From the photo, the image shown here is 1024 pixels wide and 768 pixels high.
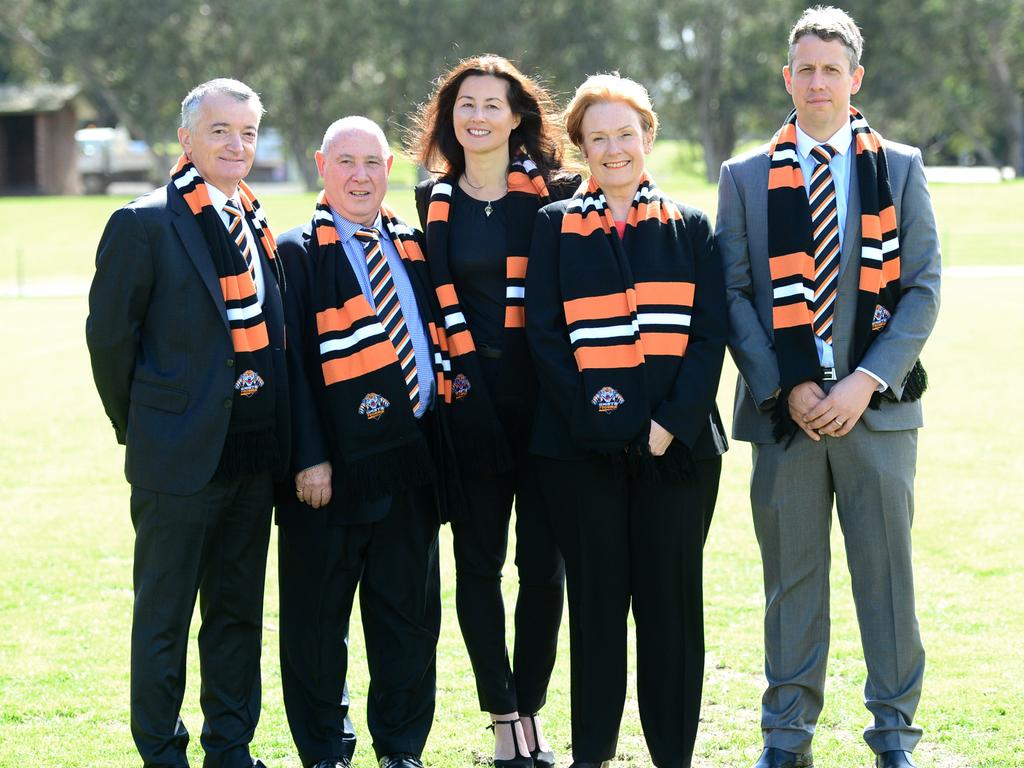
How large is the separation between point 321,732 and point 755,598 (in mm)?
2845

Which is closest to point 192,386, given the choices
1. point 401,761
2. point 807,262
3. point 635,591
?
point 401,761

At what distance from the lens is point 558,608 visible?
4.54 m

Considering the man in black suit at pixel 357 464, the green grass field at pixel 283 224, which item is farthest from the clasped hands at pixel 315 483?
the green grass field at pixel 283 224

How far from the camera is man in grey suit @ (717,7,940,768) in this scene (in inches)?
163

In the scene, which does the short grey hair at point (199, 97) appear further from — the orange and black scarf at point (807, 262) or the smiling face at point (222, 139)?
the orange and black scarf at point (807, 262)

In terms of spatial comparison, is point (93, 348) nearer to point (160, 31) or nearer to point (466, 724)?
point (466, 724)

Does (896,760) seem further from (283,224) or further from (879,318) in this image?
(283,224)

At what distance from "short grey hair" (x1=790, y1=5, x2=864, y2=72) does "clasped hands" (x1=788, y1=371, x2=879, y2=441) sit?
1.04m

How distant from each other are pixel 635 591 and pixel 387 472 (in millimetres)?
906

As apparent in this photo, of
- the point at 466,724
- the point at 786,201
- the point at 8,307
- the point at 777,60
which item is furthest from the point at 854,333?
the point at 777,60

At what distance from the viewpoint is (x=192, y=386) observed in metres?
3.97

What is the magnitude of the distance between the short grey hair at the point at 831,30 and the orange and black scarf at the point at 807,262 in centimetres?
26

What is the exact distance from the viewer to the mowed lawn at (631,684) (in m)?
4.64

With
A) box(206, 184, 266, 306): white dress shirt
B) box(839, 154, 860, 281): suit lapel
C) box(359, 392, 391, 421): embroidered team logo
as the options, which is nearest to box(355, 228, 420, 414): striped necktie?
box(359, 392, 391, 421): embroidered team logo
